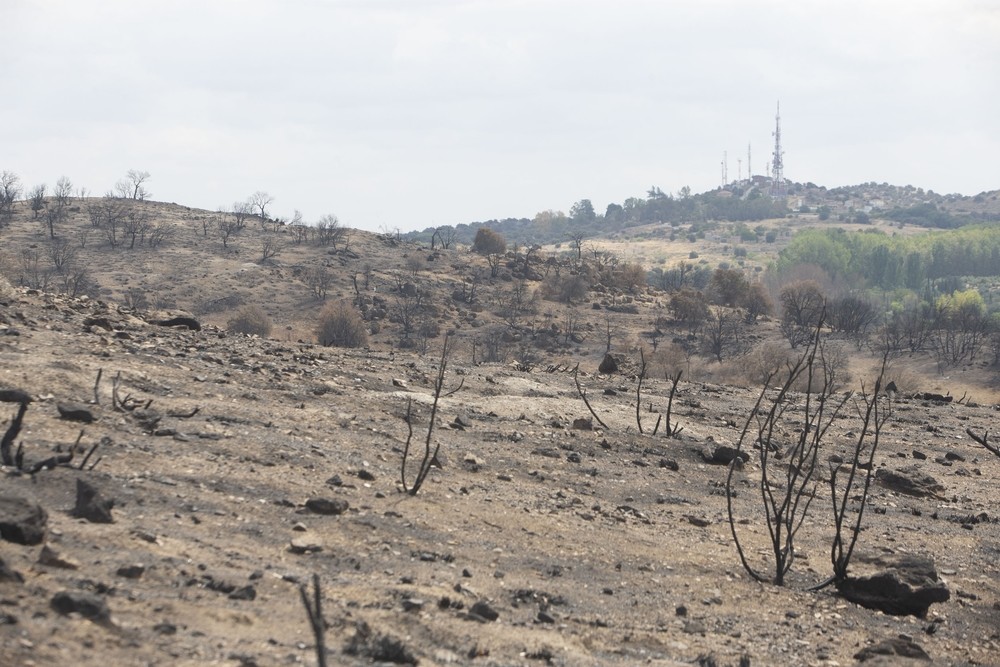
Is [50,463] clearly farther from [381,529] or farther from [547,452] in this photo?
[547,452]

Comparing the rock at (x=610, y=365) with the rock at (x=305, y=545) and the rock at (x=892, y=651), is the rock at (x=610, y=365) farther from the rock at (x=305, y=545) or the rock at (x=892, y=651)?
the rock at (x=305, y=545)

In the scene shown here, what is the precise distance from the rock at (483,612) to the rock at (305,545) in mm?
1462

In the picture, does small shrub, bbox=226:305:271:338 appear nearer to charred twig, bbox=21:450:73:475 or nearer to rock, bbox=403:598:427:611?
charred twig, bbox=21:450:73:475

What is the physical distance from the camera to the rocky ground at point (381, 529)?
6172 millimetres

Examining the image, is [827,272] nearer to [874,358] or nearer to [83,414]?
[874,358]

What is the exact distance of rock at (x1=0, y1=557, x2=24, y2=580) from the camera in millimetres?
5691

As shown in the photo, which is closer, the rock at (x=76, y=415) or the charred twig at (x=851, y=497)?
the charred twig at (x=851, y=497)

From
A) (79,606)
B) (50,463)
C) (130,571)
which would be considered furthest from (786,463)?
(79,606)

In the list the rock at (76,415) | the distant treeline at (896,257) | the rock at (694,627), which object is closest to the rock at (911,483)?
the rock at (694,627)

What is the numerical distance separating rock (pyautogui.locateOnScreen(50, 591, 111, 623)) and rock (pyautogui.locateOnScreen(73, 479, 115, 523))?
1.74m

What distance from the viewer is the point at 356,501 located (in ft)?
32.2

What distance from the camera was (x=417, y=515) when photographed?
385 inches

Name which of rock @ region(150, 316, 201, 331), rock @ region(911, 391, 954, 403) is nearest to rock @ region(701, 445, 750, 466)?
rock @ region(150, 316, 201, 331)

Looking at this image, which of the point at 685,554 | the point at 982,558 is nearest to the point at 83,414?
the point at 685,554
